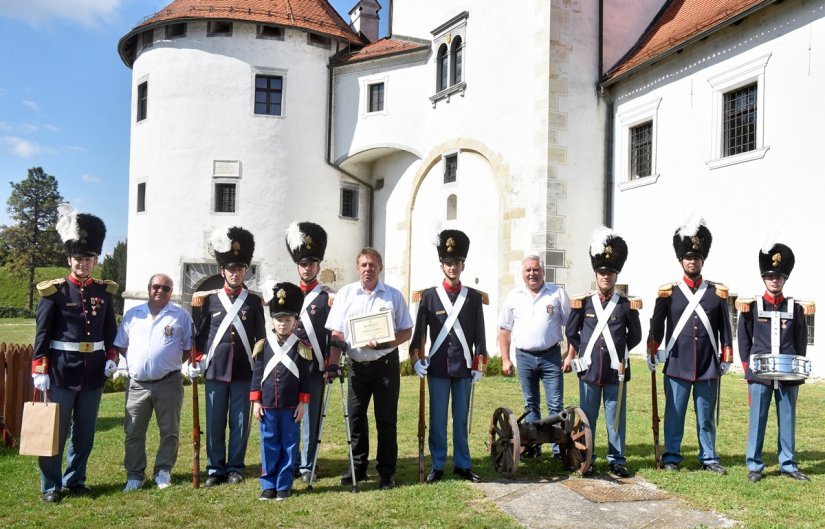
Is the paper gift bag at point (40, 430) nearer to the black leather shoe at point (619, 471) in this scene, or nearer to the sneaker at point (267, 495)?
the sneaker at point (267, 495)

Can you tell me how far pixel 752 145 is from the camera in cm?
1394

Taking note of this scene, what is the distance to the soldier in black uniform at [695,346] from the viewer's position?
Answer: 21.2 ft

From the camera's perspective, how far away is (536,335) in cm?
700

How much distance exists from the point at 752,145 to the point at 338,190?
13278 mm

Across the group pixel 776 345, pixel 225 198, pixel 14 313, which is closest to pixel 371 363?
pixel 776 345

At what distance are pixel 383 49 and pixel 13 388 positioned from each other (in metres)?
16.6

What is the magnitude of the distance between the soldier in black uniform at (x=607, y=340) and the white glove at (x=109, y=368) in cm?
390

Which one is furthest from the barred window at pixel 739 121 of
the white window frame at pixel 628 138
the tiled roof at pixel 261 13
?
the tiled roof at pixel 261 13

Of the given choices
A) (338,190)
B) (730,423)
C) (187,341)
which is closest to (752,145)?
(730,423)

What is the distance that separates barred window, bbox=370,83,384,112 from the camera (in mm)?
22578

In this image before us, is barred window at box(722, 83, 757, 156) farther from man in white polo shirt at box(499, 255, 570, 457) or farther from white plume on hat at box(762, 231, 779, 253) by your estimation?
man in white polo shirt at box(499, 255, 570, 457)

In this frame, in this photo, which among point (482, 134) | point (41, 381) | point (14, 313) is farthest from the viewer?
point (14, 313)

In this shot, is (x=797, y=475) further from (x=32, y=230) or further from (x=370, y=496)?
(x=32, y=230)

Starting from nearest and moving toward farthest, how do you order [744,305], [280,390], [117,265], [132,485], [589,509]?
[589,509] → [280,390] → [132,485] → [744,305] → [117,265]
